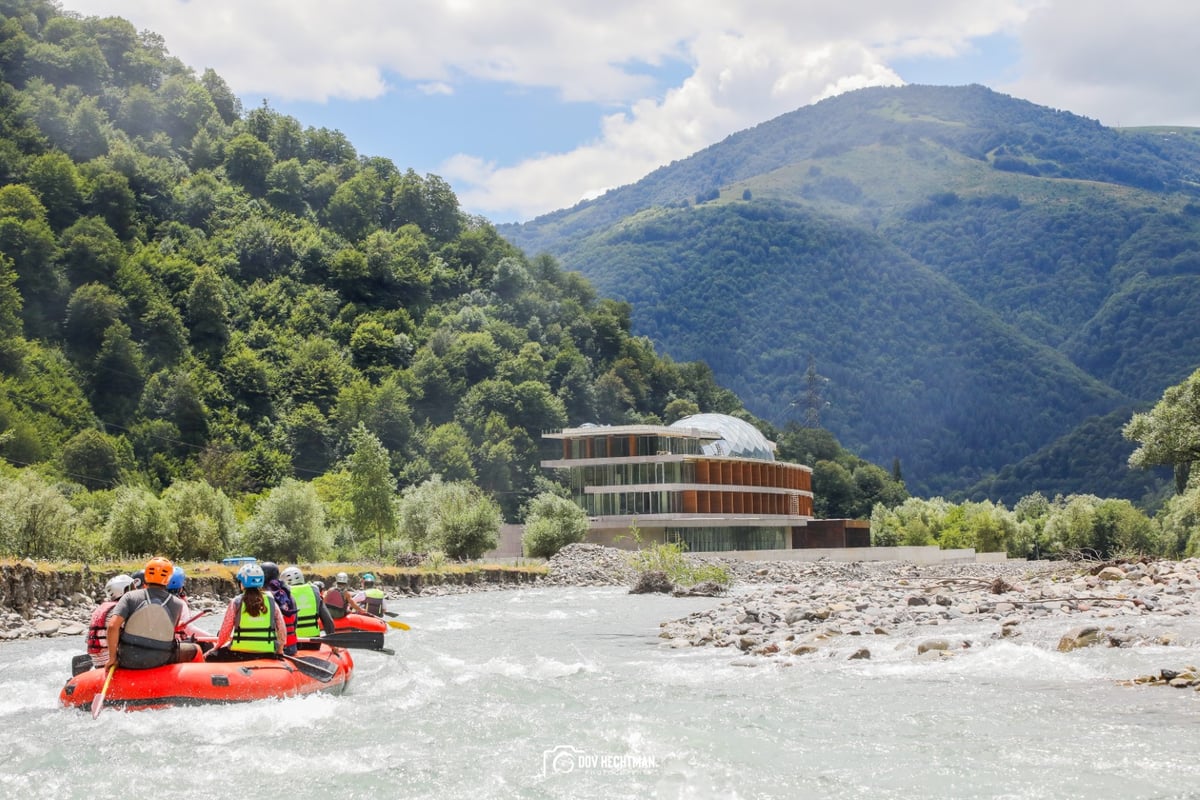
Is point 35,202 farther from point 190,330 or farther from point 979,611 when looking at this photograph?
point 979,611

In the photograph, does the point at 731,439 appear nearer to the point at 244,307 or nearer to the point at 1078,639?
the point at 244,307

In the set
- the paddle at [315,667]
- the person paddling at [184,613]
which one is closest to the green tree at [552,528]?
the paddle at [315,667]

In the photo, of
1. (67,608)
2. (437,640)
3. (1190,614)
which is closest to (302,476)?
(67,608)

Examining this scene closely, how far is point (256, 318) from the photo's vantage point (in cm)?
13388

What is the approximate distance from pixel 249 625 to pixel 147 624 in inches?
73.6

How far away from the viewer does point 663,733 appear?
16500 mm

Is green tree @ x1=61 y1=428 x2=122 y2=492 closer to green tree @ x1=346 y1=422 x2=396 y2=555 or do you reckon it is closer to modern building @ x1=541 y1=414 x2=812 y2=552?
green tree @ x1=346 y1=422 x2=396 y2=555

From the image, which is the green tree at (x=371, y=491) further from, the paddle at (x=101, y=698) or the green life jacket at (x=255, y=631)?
the paddle at (x=101, y=698)

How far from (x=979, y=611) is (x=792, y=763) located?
18802 millimetres

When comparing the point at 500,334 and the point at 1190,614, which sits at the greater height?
the point at 500,334

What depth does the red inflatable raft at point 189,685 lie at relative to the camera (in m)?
18.0

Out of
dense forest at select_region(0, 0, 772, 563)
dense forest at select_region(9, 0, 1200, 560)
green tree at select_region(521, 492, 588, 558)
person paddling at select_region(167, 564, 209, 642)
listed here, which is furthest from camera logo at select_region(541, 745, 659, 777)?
green tree at select_region(521, 492, 588, 558)

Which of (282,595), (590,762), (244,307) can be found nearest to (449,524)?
(282,595)

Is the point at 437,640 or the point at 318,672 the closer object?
the point at 318,672
